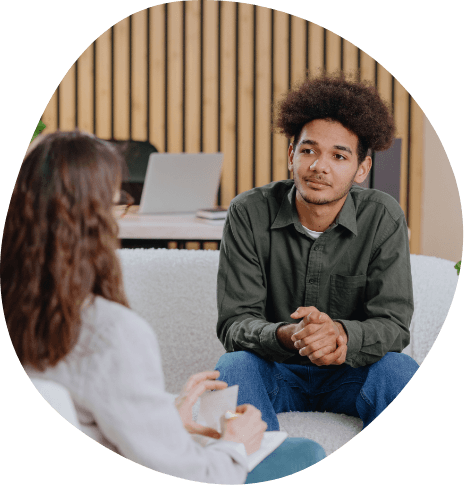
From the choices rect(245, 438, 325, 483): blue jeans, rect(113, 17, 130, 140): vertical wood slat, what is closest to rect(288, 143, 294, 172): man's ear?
rect(113, 17, 130, 140): vertical wood slat

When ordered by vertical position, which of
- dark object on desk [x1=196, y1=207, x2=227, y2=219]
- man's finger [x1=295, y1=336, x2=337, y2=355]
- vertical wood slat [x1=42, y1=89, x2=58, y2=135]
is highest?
vertical wood slat [x1=42, y1=89, x2=58, y2=135]

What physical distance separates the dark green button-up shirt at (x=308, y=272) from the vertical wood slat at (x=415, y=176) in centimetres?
8

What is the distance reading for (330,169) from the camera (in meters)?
1.26

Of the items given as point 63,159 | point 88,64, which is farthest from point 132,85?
point 63,159

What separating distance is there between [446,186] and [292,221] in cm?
37

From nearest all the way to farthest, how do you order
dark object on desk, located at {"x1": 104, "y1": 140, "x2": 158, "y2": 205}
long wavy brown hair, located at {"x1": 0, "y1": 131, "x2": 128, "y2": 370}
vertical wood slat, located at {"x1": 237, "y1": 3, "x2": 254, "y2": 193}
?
long wavy brown hair, located at {"x1": 0, "y1": 131, "x2": 128, "y2": 370}, dark object on desk, located at {"x1": 104, "y1": 140, "x2": 158, "y2": 205}, vertical wood slat, located at {"x1": 237, "y1": 3, "x2": 254, "y2": 193}

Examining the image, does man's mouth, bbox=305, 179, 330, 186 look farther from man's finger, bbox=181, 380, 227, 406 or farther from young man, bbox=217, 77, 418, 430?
man's finger, bbox=181, 380, 227, 406

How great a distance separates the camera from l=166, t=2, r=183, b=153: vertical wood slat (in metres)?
1.34

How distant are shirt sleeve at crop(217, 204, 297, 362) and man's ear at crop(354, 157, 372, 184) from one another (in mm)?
238

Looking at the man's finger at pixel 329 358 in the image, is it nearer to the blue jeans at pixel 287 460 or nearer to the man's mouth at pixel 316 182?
the blue jeans at pixel 287 460

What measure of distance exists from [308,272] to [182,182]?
310 millimetres

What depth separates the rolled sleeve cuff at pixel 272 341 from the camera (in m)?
1.28

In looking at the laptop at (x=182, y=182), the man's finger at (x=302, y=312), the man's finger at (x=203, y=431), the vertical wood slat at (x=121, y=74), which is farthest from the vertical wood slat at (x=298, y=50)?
the man's finger at (x=203, y=431)

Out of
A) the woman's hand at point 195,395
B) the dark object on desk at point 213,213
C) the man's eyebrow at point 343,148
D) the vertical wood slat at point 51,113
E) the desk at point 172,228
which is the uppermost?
the vertical wood slat at point 51,113
